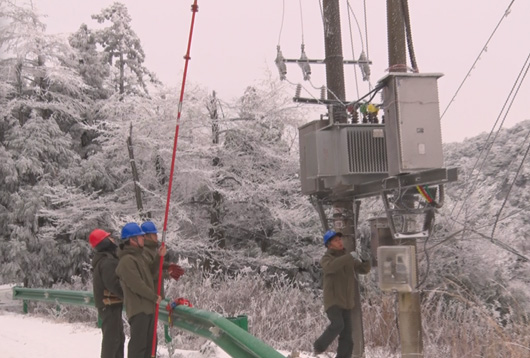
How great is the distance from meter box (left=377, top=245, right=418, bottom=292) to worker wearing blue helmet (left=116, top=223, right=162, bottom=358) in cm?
235

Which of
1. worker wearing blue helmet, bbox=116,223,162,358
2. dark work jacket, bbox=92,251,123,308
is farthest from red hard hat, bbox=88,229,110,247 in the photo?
worker wearing blue helmet, bbox=116,223,162,358

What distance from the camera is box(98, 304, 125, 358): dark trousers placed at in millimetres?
6742

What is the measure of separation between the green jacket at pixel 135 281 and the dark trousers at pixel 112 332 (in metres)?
0.50

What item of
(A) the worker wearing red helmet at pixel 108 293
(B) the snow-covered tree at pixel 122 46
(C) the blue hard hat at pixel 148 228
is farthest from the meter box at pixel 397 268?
(B) the snow-covered tree at pixel 122 46

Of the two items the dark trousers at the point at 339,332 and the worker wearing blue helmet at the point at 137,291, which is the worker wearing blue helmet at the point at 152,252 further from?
the dark trousers at the point at 339,332

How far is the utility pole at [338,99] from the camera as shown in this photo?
8195 millimetres

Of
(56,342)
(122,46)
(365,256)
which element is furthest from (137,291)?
(122,46)

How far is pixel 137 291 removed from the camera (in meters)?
6.27

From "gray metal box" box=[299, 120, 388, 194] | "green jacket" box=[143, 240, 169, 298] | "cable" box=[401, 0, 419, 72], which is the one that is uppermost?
"cable" box=[401, 0, 419, 72]

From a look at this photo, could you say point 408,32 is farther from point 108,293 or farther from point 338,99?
point 108,293

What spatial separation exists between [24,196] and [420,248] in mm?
12643

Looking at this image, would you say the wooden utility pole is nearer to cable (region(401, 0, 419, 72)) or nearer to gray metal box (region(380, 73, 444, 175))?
cable (region(401, 0, 419, 72))

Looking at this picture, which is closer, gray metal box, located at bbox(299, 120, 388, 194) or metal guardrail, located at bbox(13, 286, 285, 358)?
metal guardrail, located at bbox(13, 286, 285, 358)

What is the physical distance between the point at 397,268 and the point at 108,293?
3.12m
